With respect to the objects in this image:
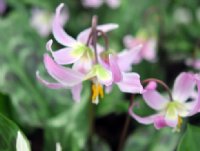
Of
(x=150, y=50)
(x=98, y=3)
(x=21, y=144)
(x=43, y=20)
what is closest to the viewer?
(x=21, y=144)

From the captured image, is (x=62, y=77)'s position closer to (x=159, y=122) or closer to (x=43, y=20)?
(x=159, y=122)

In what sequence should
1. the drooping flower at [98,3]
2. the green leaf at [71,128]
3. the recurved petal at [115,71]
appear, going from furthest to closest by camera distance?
the drooping flower at [98,3] < the green leaf at [71,128] < the recurved petal at [115,71]

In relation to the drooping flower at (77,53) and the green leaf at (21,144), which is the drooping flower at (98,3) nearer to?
the drooping flower at (77,53)

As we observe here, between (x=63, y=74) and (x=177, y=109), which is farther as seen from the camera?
(x=177, y=109)

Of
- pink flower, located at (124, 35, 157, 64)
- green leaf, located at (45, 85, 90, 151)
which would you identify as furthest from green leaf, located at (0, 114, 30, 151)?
pink flower, located at (124, 35, 157, 64)

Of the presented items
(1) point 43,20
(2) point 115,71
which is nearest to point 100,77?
(2) point 115,71

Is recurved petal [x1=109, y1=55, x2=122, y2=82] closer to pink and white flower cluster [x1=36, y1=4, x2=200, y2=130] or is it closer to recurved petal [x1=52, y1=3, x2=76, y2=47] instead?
pink and white flower cluster [x1=36, y1=4, x2=200, y2=130]

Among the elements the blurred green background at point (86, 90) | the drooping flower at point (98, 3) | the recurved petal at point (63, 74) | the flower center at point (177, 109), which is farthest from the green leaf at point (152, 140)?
the drooping flower at point (98, 3)
